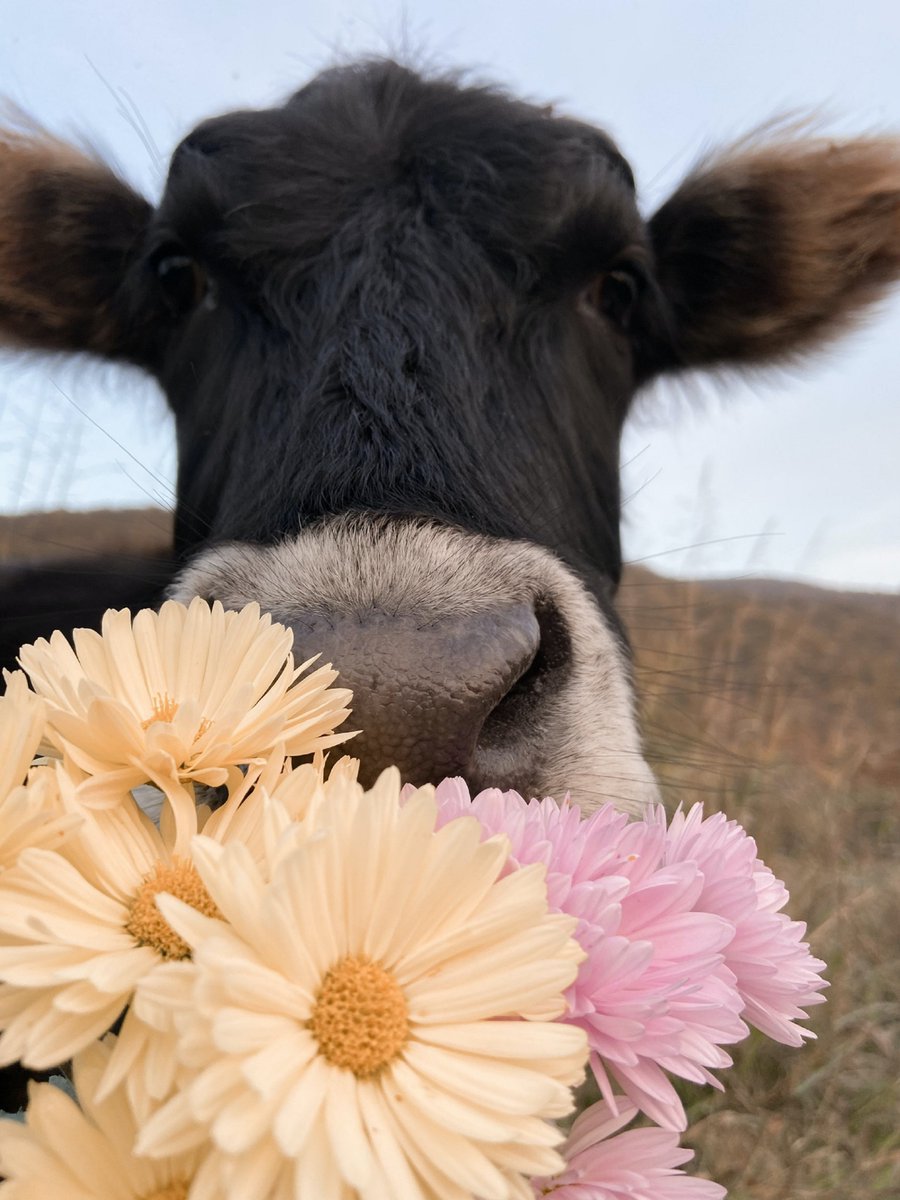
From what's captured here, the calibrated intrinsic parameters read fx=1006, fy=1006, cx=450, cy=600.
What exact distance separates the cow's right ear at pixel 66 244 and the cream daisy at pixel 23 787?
2709 mm

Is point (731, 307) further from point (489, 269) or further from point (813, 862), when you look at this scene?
point (813, 862)

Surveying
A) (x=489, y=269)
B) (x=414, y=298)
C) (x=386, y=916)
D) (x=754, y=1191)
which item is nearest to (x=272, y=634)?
(x=386, y=916)

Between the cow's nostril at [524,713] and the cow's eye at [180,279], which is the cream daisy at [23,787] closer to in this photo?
the cow's nostril at [524,713]

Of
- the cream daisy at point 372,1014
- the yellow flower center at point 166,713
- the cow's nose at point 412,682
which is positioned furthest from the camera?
the cow's nose at point 412,682

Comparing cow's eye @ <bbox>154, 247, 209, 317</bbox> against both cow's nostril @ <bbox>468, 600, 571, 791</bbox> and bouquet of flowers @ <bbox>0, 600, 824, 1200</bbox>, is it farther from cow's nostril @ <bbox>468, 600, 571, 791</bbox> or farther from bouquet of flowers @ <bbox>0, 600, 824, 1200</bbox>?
bouquet of flowers @ <bbox>0, 600, 824, 1200</bbox>

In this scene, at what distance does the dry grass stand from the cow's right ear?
2.04m

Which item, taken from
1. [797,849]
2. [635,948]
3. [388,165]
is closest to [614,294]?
[388,165]

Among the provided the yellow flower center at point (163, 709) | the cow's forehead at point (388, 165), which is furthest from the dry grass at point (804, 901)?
the yellow flower center at point (163, 709)

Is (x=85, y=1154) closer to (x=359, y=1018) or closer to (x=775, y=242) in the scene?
(x=359, y=1018)

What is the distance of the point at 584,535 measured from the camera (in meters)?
2.62

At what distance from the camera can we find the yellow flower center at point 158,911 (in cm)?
55

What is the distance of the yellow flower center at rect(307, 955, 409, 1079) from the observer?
1.60 ft

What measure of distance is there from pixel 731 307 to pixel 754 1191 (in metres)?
2.67

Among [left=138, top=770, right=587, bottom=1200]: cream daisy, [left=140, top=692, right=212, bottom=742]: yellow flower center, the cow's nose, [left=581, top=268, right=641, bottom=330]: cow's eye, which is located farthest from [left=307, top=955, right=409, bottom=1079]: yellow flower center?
[left=581, top=268, right=641, bottom=330]: cow's eye
